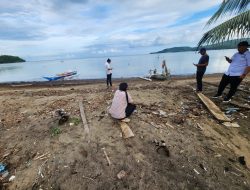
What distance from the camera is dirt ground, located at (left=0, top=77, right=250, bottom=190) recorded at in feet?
16.2

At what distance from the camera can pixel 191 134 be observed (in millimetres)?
6473

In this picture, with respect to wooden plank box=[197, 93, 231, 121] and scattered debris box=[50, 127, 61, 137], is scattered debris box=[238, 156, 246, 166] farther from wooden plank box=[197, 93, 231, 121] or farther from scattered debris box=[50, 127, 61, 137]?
scattered debris box=[50, 127, 61, 137]

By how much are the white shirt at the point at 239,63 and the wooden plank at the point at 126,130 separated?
4.50m

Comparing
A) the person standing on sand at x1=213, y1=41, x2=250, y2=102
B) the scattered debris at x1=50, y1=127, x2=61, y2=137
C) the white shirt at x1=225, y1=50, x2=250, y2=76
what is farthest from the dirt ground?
the white shirt at x1=225, y1=50, x2=250, y2=76

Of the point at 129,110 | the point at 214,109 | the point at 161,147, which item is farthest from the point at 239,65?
the point at 161,147

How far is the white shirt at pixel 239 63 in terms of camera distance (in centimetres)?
769

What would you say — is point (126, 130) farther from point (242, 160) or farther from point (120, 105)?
point (242, 160)

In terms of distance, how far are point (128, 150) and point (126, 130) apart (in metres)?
0.78

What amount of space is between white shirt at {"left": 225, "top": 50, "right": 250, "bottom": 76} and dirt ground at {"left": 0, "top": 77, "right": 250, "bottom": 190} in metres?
1.39

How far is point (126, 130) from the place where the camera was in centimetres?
631

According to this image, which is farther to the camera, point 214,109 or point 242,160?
point 214,109

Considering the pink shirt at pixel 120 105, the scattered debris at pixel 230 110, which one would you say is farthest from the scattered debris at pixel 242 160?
the pink shirt at pixel 120 105

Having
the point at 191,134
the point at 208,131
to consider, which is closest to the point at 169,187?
the point at 191,134

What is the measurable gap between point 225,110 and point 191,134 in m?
2.58
